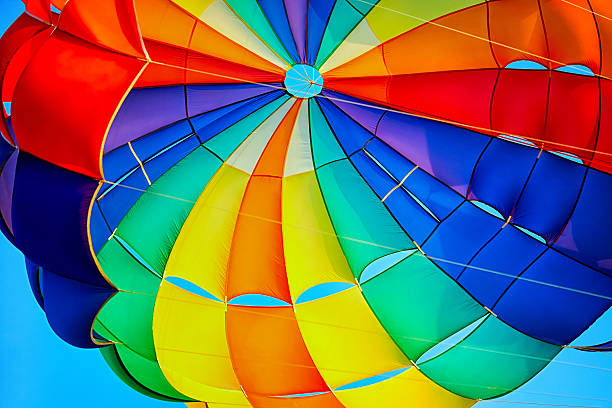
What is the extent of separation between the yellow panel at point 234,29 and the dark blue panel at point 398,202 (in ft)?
3.60

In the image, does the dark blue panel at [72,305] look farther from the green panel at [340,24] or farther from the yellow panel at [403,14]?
the yellow panel at [403,14]

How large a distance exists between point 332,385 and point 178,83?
283cm

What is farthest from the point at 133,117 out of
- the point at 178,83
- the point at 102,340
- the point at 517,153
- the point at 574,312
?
the point at 574,312

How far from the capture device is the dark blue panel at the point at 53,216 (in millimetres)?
4602

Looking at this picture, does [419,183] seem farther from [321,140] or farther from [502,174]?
[321,140]

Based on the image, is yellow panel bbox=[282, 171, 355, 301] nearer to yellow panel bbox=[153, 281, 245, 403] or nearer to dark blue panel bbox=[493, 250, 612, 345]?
yellow panel bbox=[153, 281, 245, 403]

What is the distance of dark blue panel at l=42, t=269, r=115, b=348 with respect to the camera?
5.17 metres

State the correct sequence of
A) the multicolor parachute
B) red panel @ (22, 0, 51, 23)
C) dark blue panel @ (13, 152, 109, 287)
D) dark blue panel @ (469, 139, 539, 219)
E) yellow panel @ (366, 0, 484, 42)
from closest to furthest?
dark blue panel @ (13, 152, 109, 287) < red panel @ (22, 0, 51, 23) < the multicolor parachute < dark blue panel @ (469, 139, 539, 219) < yellow panel @ (366, 0, 484, 42)

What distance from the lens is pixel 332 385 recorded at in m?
5.79

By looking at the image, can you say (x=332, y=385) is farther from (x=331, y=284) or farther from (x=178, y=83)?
(x=178, y=83)

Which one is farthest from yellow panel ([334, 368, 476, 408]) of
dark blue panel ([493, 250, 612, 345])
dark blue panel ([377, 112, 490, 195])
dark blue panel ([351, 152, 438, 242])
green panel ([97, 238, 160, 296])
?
green panel ([97, 238, 160, 296])

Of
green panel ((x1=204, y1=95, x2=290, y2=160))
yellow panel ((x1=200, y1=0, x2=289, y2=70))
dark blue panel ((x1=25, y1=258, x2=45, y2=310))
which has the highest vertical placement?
yellow panel ((x1=200, y1=0, x2=289, y2=70))

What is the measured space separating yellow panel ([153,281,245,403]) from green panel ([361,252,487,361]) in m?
1.33

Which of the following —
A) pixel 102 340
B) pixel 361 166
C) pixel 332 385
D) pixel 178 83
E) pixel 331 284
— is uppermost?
pixel 178 83
